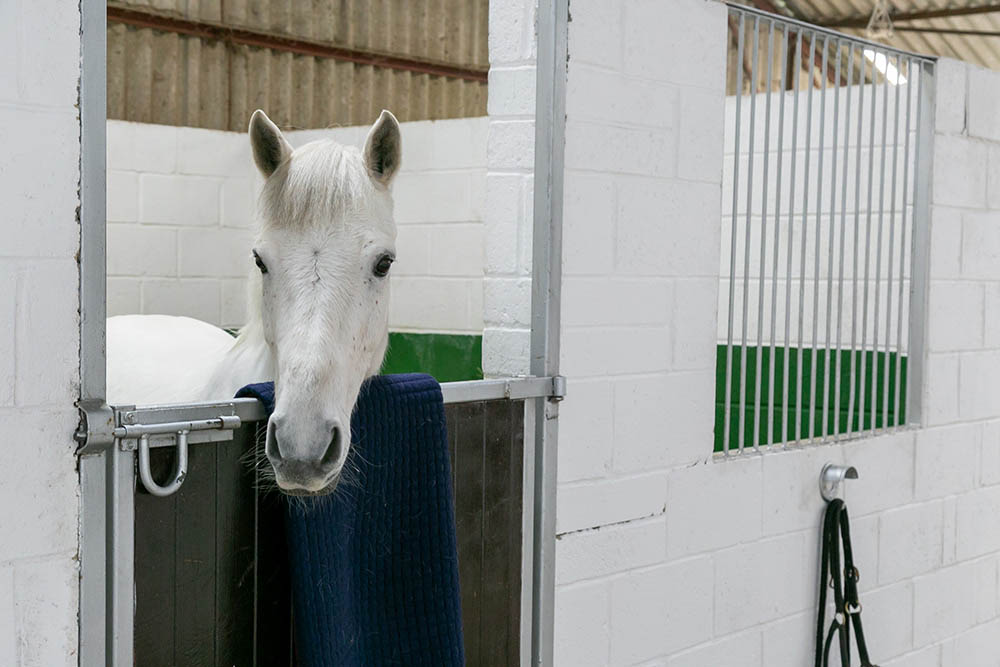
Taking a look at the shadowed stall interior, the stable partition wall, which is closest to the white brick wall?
the shadowed stall interior

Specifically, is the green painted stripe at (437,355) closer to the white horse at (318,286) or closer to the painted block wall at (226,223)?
the painted block wall at (226,223)

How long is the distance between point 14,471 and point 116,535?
16 centimetres

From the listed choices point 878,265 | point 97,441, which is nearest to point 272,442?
point 97,441

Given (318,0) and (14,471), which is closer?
(14,471)

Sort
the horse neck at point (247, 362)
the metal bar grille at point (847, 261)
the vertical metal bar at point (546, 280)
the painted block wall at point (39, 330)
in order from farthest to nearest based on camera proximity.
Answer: the metal bar grille at point (847, 261) < the vertical metal bar at point (546, 280) < the horse neck at point (247, 362) < the painted block wall at point (39, 330)

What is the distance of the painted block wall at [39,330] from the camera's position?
4.68ft

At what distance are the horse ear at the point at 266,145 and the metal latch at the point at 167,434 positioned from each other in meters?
0.37

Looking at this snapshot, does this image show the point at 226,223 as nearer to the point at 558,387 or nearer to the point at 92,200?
the point at 558,387

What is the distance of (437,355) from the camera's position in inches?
152

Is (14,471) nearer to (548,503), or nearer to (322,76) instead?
(548,503)

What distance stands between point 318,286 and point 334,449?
22 cm

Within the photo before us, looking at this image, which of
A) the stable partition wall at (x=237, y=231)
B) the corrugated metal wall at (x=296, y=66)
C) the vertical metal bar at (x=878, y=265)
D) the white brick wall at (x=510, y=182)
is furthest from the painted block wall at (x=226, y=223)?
the white brick wall at (x=510, y=182)

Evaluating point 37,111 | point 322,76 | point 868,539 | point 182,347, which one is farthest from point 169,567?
point 322,76

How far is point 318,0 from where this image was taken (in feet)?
20.8
